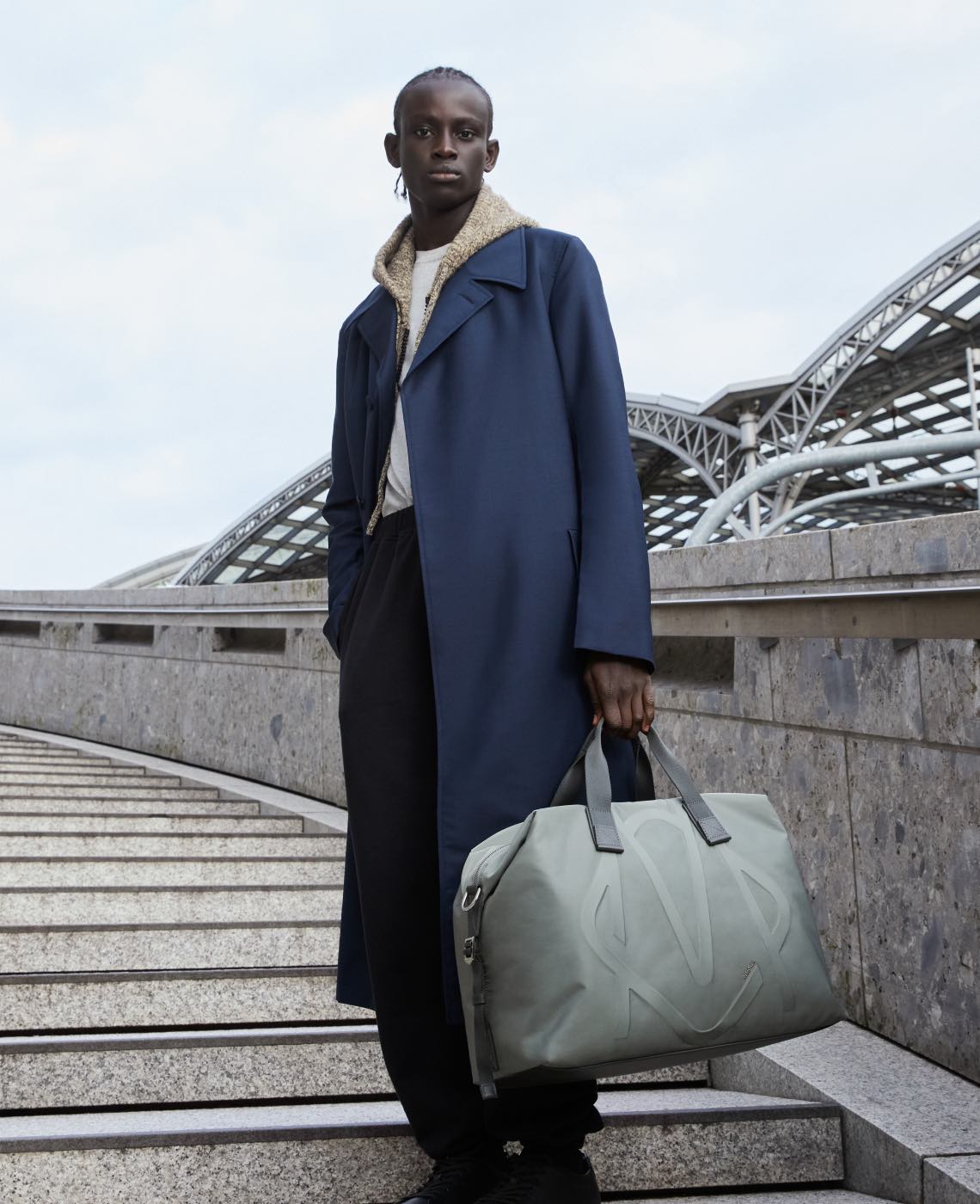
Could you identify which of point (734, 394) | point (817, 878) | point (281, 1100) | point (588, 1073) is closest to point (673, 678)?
point (817, 878)

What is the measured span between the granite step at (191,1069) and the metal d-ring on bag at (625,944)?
103 cm

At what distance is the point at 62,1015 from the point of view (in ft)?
9.02

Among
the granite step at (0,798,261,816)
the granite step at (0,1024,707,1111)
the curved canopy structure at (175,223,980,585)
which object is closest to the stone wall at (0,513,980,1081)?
the granite step at (0,1024,707,1111)

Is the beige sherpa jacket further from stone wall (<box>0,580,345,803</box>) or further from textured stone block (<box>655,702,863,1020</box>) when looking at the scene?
stone wall (<box>0,580,345,803</box>)

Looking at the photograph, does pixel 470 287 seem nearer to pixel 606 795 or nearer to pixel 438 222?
pixel 438 222

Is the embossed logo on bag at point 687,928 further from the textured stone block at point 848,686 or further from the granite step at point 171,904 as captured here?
the granite step at point 171,904

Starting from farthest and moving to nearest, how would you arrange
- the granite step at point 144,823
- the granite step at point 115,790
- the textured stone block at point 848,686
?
the granite step at point 115,790, the granite step at point 144,823, the textured stone block at point 848,686

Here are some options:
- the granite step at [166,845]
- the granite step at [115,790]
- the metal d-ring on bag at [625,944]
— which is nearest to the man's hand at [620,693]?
the metal d-ring on bag at [625,944]

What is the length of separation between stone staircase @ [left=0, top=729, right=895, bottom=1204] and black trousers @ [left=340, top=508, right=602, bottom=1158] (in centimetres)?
38

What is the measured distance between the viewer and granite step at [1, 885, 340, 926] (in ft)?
11.3

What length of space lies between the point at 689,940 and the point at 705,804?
0.21m

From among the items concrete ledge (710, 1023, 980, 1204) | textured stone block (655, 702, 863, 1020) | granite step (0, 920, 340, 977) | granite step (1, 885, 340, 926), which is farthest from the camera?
granite step (1, 885, 340, 926)

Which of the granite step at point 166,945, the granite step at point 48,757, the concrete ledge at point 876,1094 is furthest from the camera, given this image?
the granite step at point 48,757

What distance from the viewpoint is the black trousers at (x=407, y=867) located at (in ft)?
5.94
